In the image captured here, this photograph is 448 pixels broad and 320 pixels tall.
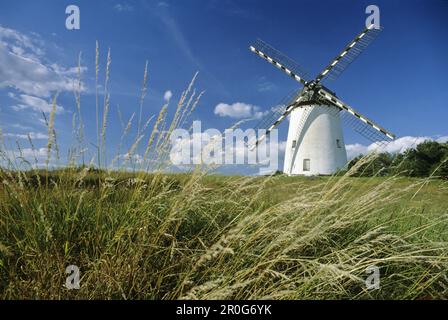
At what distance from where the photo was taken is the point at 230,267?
2574mm

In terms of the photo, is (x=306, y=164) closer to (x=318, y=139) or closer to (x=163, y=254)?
(x=318, y=139)

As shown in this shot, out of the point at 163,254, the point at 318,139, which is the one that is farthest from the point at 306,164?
the point at 163,254

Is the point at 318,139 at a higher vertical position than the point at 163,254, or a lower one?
higher

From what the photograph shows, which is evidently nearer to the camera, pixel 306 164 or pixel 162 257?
pixel 162 257

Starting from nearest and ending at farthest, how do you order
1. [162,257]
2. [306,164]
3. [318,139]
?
[162,257], [318,139], [306,164]

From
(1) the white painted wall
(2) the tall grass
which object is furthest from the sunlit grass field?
(1) the white painted wall

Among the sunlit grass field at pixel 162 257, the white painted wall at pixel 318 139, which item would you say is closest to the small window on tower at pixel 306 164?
the white painted wall at pixel 318 139

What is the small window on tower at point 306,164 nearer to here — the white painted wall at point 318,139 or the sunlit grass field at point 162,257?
the white painted wall at point 318,139

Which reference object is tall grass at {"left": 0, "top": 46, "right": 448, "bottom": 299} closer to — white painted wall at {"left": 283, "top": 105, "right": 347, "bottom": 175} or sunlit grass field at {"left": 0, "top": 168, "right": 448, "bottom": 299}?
sunlit grass field at {"left": 0, "top": 168, "right": 448, "bottom": 299}

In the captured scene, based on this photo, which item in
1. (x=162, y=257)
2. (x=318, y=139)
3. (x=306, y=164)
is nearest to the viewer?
(x=162, y=257)

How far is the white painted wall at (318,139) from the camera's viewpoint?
26828mm

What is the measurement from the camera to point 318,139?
26.9 metres

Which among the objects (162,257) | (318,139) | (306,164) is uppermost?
(318,139)

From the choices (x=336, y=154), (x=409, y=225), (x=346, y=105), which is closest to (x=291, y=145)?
(x=336, y=154)
